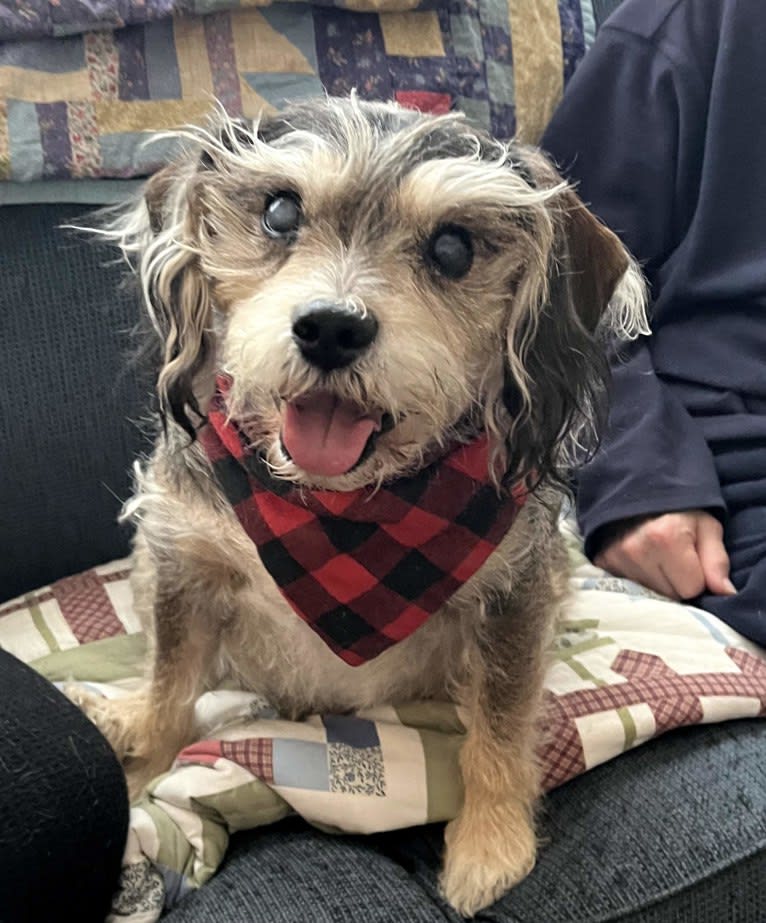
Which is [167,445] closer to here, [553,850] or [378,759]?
[378,759]

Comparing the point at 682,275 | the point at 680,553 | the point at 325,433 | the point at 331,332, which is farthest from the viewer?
the point at 682,275

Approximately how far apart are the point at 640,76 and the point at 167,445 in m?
Result: 0.92

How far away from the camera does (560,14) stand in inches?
65.2

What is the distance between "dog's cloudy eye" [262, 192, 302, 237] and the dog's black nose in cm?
14

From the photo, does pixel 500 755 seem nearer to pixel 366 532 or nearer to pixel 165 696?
pixel 366 532

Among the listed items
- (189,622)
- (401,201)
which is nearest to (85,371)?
(189,622)

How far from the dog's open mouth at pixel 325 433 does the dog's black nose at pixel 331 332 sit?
0.26 feet

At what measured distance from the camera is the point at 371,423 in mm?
1017

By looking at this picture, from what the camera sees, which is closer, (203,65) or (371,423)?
(371,423)

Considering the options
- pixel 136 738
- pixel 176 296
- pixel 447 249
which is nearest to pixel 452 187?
pixel 447 249

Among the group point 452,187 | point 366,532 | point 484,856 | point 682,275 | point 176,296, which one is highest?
point 452,187

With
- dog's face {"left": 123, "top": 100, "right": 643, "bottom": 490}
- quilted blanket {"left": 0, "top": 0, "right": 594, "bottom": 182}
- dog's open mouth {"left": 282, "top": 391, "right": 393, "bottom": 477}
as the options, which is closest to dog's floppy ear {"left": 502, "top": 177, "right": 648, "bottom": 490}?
dog's face {"left": 123, "top": 100, "right": 643, "bottom": 490}

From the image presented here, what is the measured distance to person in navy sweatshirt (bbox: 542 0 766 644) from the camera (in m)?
1.46

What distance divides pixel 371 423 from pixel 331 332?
0.14 metres
